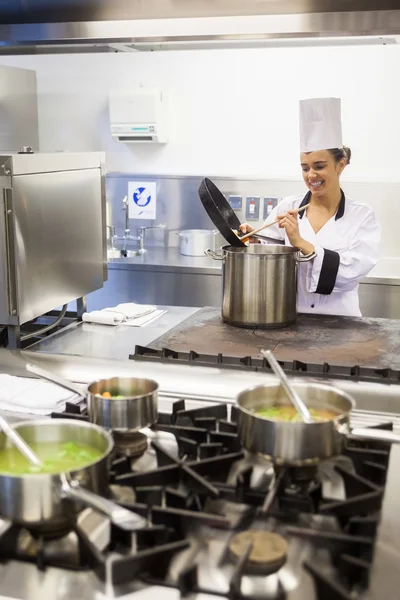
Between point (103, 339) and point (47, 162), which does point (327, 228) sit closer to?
point (103, 339)

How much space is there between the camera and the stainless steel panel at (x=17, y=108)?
391 cm

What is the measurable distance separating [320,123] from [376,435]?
1672 mm

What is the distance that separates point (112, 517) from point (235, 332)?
1150mm

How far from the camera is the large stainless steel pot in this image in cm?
180

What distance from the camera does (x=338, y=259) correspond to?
2238 millimetres

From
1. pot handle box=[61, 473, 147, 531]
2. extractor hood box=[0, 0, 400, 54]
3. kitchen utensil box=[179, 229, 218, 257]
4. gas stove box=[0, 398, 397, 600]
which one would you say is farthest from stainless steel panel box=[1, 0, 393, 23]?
kitchen utensil box=[179, 229, 218, 257]

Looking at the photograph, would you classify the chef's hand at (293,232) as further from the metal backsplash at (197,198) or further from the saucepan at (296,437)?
the metal backsplash at (197,198)

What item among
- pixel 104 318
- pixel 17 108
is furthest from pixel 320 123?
pixel 17 108

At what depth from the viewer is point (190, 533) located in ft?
2.50

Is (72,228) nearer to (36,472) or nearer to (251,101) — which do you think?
(36,472)

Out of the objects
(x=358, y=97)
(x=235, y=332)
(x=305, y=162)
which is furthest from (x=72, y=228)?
(x=358, y=97)

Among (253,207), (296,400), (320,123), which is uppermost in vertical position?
(320,123)

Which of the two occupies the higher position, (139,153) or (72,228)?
(139,153)

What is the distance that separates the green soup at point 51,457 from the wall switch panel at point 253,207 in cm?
318
